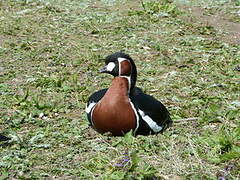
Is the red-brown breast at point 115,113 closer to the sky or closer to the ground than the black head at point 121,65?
closer to the ground

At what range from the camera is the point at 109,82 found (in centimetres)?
802

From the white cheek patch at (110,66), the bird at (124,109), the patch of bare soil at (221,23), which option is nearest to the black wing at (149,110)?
the bird at (124,109)

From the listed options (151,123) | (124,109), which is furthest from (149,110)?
(124,109)

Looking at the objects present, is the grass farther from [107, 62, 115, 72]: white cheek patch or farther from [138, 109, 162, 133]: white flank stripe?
[107, 62, 115, 72]: white cheek patch

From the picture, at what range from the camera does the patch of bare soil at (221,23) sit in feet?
34.8

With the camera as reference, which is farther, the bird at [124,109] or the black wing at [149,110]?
the black wing at [149,110]

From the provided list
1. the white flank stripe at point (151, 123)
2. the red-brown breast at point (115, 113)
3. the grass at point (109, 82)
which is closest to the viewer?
the grass at point (109, 82)

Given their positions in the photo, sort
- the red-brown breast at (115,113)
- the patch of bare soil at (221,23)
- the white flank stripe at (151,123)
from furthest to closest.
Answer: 1. the patch of bare soil at (221,23)
2. the white flank stripe at (151,123)
3. the red-brown breast at (115,113)

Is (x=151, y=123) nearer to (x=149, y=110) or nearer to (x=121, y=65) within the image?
(x=149, y=110)

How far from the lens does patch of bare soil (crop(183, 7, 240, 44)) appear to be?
10.6 meters

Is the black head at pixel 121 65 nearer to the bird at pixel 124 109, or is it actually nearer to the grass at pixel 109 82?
the bird at pixel 124 109

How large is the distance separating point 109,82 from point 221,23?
451cm

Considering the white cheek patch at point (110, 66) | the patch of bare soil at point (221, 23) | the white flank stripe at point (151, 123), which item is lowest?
the patch of bare soil at point (221, 23)

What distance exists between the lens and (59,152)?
530cm
